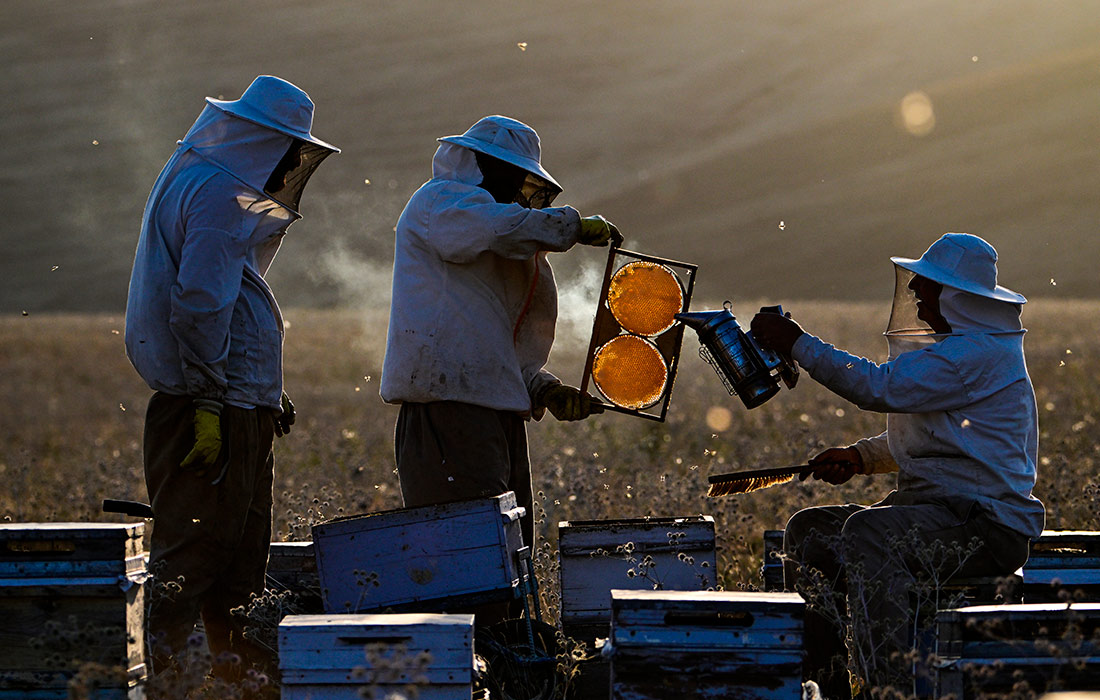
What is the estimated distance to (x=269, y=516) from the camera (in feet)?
20.0

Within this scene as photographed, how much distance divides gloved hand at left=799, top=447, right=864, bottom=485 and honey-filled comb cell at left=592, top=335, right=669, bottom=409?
87 centimetres

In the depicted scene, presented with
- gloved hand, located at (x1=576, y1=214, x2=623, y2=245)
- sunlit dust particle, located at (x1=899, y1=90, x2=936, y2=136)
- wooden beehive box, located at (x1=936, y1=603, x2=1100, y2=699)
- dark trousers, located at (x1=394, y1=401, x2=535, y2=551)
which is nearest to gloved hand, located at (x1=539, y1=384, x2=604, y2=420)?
dark trousers, located at (x1=394, y1=401, x2=535, y2=551)

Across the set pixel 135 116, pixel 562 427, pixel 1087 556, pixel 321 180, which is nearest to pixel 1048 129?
pixel 321 180

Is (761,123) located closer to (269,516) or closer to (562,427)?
(562,427)

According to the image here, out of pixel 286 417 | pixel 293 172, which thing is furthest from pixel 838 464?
pixel 293 172

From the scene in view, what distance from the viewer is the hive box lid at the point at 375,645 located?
14.4 feet

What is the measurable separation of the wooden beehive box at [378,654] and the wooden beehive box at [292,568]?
1.91 m

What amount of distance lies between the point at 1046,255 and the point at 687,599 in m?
113

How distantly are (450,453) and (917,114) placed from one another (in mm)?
158172

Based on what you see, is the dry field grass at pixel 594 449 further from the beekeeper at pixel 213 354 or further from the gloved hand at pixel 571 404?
the beekeeper at pixel 213 354

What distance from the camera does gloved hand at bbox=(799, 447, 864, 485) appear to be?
6.63 meters

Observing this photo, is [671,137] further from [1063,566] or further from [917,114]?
[1063,566]

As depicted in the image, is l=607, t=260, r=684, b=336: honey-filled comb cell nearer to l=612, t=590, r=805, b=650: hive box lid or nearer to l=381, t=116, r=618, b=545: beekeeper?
l=381, t=116, r=618, b=545: beekeeper

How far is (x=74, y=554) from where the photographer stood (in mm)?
4887
